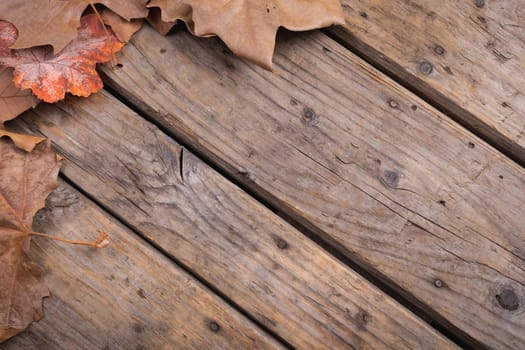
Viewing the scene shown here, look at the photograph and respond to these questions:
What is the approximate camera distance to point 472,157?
180cm

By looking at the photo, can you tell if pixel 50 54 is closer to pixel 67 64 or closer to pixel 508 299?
pixel 67 64

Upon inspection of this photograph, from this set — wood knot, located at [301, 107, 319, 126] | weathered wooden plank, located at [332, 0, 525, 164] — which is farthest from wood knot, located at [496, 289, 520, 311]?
wood knot, located at [301, 107, 319, 126]

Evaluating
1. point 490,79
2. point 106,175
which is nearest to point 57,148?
point 106,175

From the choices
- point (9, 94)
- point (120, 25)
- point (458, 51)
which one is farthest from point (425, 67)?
point (9, 94)

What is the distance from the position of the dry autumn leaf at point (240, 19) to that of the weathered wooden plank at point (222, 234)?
1.03 feet

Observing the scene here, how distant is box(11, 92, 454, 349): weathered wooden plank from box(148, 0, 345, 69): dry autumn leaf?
1.03ft

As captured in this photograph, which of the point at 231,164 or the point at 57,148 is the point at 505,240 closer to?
the point at 231,164

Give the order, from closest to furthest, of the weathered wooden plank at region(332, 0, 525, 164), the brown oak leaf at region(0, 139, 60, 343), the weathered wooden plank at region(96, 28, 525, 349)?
the brown oak leaf at region(0, 139, 60, 343), the weathered wooden plank at region(96, 28, 525, 349), the weathered wooden plank at region(332, 0, 525, 164)

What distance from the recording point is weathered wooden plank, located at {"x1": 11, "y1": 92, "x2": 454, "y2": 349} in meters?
1.70

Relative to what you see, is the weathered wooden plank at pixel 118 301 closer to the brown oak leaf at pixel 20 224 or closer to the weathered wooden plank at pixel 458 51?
the brown oak leaf at pixel 20 224

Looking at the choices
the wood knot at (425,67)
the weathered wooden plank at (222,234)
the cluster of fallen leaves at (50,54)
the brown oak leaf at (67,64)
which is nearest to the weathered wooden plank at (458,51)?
the wood knot at (425,67)

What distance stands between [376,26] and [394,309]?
0.81 m

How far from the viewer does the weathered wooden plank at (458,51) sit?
6.01ft

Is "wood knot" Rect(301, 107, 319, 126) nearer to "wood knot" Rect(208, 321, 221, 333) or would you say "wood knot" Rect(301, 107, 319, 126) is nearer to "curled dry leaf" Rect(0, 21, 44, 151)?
"wood knot" Rect(208, 321, 221, 333)
